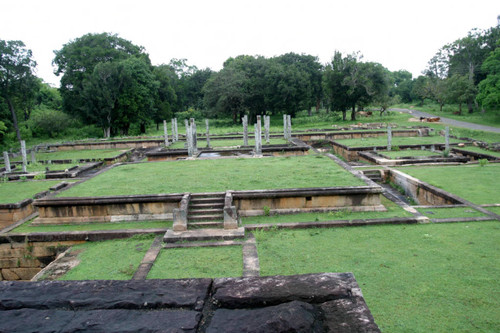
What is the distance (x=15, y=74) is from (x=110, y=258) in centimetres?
3266

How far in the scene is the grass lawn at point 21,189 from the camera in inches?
464

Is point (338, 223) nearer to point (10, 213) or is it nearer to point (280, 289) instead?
point (280, 289)

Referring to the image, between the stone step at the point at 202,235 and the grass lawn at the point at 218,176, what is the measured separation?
209cm

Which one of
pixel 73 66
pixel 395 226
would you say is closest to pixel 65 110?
pixel 73 66

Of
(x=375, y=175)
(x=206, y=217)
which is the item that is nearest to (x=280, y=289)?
(x=206, y=217)

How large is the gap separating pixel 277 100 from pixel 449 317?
37.3m

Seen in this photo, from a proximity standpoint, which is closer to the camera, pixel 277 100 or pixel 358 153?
pixel 358 153

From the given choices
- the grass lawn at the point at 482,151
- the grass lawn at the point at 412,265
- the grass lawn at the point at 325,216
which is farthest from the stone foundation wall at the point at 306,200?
the grass lawn at the point at 482,151

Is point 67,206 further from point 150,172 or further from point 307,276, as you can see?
point 307,276

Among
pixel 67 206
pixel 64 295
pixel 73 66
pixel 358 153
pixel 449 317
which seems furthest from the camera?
pixel 73 66

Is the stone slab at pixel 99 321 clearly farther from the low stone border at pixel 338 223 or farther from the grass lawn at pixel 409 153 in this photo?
the grass lawn at pixel 409 153

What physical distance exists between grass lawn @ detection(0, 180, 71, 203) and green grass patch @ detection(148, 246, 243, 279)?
7565 mm

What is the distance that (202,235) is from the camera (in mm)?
7652

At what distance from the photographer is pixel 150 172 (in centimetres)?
1305
